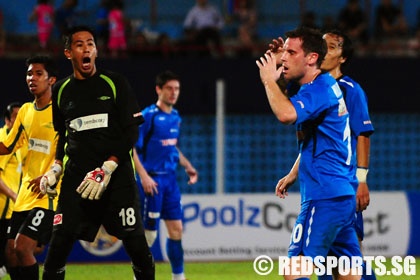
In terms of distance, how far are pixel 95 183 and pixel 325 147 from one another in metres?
1.59

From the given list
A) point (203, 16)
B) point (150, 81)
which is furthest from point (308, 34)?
point (203, 16)

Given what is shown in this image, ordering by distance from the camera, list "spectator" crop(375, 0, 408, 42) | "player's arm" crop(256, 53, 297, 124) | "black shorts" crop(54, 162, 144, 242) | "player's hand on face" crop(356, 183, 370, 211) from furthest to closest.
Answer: "spectator" crop(375, 0, 408, 42) → "player's hand on face" crop(356, 183, 370, 211) → "black shorts" crop(54, 162, 144, 242) → "player's arm" crop(256, 53, 297, 124)

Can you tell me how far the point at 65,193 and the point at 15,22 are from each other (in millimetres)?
10287

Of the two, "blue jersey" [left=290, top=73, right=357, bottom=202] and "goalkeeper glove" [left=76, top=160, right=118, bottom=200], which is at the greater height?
"blue jersey" [left=290, top=73, right=357, bottom=202]

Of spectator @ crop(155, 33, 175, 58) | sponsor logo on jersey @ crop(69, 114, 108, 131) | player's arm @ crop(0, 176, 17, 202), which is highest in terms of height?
spectator @ crop(155, 33, 175, 58)

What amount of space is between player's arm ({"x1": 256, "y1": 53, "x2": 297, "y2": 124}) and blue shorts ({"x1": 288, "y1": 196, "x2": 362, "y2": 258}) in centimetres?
61

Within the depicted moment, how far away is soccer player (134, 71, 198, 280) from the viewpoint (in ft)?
33.3

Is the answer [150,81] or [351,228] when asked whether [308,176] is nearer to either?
[351,228]

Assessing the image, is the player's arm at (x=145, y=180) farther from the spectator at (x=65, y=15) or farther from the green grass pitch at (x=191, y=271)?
the spectator at (x=65, y=15)

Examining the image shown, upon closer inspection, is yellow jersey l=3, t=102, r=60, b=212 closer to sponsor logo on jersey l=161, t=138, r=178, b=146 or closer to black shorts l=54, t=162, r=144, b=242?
black shorts l=54, t=162, r=144, b=242

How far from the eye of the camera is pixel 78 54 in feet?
22.2

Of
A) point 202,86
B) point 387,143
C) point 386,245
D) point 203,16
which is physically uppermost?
point 203,16

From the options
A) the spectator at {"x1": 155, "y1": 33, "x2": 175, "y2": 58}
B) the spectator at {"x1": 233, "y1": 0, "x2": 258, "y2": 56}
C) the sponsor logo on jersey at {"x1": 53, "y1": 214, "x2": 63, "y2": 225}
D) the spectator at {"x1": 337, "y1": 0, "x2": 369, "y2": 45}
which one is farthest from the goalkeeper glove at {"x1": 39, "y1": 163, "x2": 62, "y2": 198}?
the spectator at {"x1": 337, "y1": 0, "x2": 369, "y2": 45}

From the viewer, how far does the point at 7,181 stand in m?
9.27
